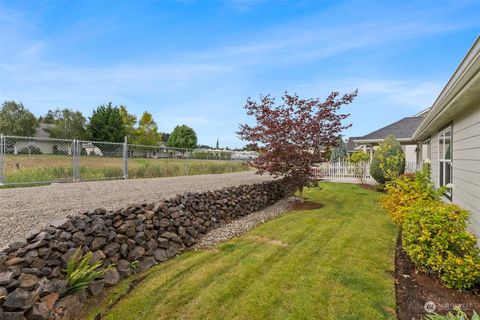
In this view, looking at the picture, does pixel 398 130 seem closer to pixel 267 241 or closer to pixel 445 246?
pixel 267 241

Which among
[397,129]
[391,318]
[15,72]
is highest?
[15,72]

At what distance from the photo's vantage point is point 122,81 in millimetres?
14164

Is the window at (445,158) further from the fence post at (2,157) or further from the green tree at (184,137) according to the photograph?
the green tree at (184,137)

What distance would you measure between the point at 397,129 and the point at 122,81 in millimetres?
16186

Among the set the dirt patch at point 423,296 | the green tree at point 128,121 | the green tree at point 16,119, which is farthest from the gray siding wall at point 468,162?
the green tree at point 16,119

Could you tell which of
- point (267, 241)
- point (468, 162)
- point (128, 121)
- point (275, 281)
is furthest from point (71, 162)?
point (128, 121)

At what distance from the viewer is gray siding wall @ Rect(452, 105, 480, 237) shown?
150 inches

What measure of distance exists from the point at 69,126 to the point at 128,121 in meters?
7.27

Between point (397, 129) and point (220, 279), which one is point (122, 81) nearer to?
point (220, 279)

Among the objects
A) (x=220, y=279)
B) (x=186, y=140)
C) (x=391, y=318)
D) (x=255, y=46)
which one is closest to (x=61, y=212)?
(x=220, y=279)

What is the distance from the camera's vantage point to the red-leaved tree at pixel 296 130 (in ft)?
26.9

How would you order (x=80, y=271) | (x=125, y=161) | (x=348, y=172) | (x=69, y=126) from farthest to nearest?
1. (x=69, y=126)
2. (x=348, y=172)
3. (x=125, y=161)
4. (x=80, y=271)

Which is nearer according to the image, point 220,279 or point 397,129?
point 220,279

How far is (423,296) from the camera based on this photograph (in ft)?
10.6
